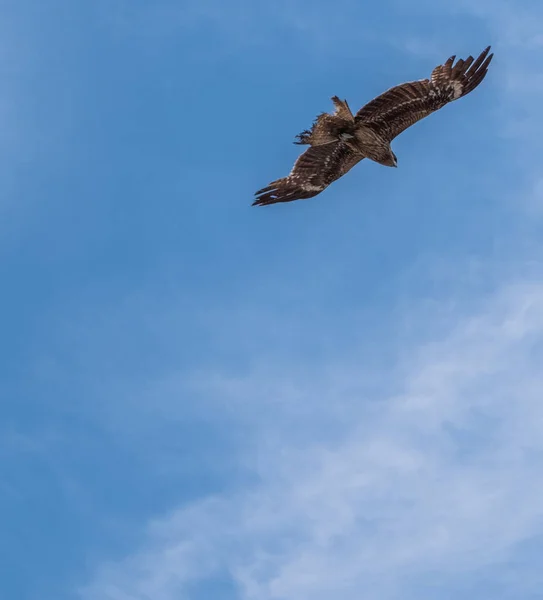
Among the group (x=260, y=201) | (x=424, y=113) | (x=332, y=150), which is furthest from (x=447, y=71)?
(x=260, y=201)

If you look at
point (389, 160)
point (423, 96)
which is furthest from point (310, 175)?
point (423, 96)

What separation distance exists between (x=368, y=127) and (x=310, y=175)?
2044 mm

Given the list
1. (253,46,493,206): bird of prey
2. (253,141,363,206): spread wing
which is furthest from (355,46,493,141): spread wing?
(253,141,363,206): spread wing

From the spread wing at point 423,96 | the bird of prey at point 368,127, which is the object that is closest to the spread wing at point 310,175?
the bird of prey at point 368,127

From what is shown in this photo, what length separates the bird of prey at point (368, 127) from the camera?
21.6 metres

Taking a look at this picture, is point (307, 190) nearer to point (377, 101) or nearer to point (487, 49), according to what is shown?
point (377, 101)

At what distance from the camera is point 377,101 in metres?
21.5

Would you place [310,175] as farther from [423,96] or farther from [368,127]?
[423,96]

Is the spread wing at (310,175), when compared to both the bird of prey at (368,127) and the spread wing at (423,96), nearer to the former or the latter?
the bird of prey at (368,127)

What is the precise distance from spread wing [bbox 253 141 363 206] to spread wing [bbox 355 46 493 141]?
1348mm

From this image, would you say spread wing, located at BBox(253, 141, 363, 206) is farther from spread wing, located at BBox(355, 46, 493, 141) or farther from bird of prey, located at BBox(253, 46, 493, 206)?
spread wing, located at BBox(355, 46, 493, 141)

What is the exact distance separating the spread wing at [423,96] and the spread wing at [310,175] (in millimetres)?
1348

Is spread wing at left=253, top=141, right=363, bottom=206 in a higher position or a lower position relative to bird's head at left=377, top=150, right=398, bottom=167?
higher

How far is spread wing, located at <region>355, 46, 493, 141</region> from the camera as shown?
21.8 meters
